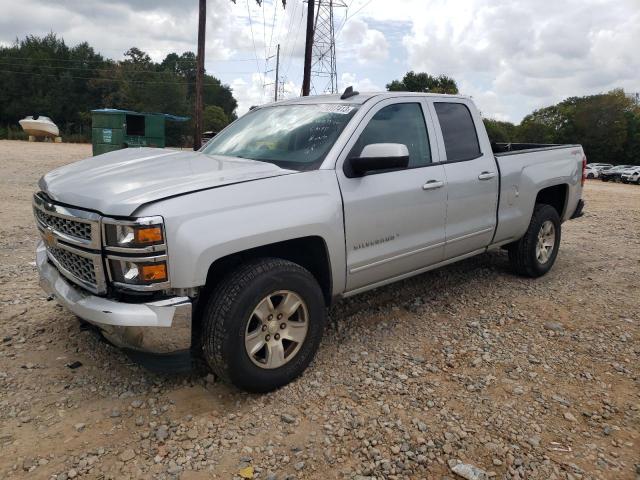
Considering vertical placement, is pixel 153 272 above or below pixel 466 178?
below

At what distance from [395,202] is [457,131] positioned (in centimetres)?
124

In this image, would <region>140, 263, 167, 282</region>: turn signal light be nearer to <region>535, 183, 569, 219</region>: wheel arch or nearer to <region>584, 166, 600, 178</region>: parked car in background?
<region>535, 183, 569, 219</region>: wheel arch

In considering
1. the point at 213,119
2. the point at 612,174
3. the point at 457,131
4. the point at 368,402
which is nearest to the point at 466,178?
the point at 457,131

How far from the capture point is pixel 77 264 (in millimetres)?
2896

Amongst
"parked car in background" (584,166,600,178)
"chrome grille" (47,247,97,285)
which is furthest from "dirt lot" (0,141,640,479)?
"parked car in background" (584,166,600,178)

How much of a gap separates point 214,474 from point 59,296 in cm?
139

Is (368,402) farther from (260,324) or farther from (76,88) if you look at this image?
(76,88)

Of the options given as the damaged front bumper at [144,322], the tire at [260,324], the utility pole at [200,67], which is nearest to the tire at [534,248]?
the tire at [260,324]

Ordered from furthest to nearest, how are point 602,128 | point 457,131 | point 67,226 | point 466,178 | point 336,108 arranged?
point 602,128 < point 457,131 < point 466,178 < point 336,108 < point 67,226

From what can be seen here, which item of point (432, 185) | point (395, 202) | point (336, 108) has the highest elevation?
point (336, 108)

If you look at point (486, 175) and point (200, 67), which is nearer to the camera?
point (486, 175)

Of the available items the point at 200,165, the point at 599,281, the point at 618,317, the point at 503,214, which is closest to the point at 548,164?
the point at 503,214

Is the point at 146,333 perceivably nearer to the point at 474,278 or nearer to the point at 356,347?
the point at 356,347

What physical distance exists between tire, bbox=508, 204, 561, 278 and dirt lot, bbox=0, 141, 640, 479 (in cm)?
69
